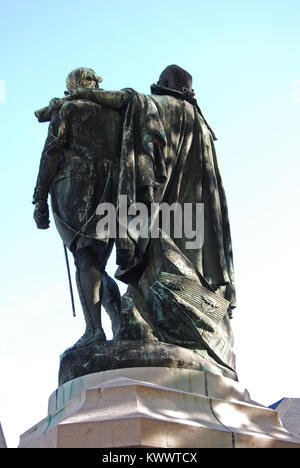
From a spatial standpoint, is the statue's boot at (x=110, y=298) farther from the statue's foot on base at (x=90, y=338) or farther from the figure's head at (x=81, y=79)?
the figure's head at (x=81, y=79)

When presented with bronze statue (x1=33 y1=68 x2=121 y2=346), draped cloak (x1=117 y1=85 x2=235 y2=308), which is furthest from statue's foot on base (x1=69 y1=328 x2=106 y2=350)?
draped cloak (x1=117 y1=85 x2=235 y2=308)

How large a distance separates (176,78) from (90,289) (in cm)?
318

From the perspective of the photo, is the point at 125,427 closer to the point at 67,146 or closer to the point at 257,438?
the point at 257,438

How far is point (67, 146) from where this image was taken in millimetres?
9812

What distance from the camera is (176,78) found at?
10891 mm

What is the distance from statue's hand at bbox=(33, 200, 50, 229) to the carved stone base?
6.14ft

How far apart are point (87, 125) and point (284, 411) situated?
25.6 feet

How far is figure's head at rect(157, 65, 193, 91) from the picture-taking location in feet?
35.7

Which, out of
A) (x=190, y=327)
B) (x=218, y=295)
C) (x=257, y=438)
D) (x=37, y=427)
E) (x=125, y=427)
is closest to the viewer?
(x=125, y=427)

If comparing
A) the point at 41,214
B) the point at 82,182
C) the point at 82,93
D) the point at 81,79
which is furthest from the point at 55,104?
the point at 41,214

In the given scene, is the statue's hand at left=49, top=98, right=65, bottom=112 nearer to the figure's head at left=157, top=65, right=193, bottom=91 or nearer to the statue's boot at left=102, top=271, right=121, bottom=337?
the figure's head at left=157, top=65, right=193, bottom=91

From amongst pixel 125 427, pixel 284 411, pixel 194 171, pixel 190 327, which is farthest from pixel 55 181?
pixel 284 411

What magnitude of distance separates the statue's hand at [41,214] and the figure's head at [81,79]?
1465 millimetres

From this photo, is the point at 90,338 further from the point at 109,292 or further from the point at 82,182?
the point at 82,182
